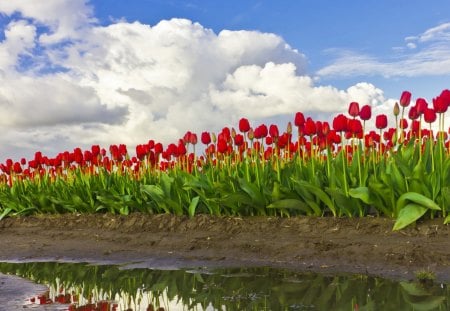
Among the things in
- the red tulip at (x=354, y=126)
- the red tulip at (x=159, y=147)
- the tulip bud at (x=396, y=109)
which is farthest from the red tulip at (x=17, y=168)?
the tulip bud at (x=396, y=109)

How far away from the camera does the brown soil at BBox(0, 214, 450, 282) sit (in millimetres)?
7086

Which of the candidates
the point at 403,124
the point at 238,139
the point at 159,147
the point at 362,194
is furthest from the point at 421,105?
the point at 159,147

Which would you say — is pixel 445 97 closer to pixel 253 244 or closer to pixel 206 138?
pixel 253 244

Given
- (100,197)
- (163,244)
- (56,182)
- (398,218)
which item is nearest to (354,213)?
(398,218)

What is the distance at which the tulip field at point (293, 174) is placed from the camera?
27.9 ft

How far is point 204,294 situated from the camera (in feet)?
19.0

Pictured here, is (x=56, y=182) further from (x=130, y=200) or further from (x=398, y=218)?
(x=398, y=218)

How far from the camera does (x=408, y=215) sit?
26.6 ft

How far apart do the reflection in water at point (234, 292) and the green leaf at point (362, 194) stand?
221cm

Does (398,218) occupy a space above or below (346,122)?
below

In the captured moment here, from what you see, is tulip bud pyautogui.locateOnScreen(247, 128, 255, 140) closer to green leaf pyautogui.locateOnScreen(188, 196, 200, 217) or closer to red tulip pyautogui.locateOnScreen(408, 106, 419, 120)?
green leaf pyautogui.locateOnScreen(188, 196, 200, 217)

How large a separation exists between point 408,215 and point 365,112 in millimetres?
1855

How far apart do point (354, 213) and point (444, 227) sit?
1524 mm

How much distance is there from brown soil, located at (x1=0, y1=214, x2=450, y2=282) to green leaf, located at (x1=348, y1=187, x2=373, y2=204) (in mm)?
339
